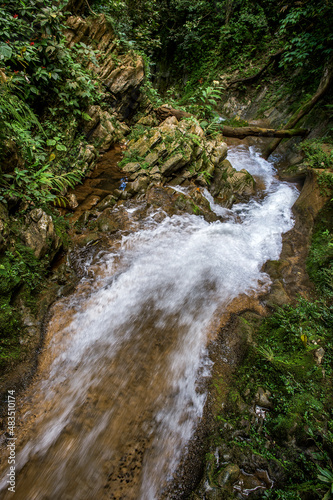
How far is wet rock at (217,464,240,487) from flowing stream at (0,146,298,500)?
0.50 meters

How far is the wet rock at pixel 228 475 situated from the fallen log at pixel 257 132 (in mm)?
9082

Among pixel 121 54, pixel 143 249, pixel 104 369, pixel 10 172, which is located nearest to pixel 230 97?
pixel 121 54

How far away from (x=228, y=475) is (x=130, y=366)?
5.46 feet

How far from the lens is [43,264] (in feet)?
12.4

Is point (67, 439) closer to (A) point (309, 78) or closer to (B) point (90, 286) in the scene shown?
(B) point (90, 286)

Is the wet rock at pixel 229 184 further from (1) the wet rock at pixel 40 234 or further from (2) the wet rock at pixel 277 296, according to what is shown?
(1) the wet rock at pixel 40 234

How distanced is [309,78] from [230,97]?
4.91 meters

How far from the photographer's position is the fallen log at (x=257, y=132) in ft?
26.2

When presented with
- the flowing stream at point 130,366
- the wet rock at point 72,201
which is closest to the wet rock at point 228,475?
the flowing stream at point 130,366

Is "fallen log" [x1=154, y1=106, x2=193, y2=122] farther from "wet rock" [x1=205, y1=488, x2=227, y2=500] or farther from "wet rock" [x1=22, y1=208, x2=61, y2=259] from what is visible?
"wet rock" [x1=205, y1=488, x2=227, y2=500]

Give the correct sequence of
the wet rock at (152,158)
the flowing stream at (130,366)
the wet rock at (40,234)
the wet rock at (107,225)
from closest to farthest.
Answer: the flowing stream at (130,366), the wet rock at (40,234), the wet rock at (107,225), the wet rock at (152,158)

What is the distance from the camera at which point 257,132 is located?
316 inches

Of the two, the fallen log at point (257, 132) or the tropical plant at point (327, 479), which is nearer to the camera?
the tropical plant at point (327, 479)

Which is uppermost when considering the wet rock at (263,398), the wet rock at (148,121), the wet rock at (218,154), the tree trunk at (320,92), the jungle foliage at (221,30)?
the jungle foliage at (221,30)
